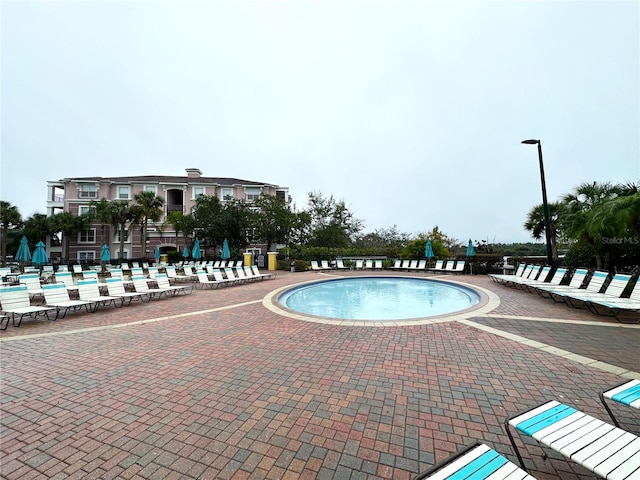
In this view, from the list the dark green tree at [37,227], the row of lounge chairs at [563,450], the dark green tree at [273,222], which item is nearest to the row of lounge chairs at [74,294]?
the row of lounge chairs at [563,450]

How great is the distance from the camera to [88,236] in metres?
35.9

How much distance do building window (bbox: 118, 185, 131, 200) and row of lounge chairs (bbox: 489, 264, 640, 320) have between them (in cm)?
4220

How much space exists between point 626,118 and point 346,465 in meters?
25.2

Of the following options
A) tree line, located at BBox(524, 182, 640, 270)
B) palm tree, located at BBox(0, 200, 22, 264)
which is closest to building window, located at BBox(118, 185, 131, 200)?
palm tree, located at BBox(0, 200, 22, 264)

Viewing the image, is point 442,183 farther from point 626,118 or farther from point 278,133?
point 278,133

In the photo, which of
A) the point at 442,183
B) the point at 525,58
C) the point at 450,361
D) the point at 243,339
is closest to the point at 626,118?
the point at 525,58

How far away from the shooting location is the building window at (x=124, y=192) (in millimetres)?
36406

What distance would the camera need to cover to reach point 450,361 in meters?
4.38

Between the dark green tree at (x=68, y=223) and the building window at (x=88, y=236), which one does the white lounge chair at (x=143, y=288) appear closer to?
the dark green tree at (x=68, y=223)

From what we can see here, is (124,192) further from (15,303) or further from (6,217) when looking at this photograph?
(15,303)

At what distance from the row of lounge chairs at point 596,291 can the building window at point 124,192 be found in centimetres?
4220

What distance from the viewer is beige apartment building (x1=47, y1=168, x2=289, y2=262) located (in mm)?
35750

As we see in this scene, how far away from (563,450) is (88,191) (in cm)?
4764

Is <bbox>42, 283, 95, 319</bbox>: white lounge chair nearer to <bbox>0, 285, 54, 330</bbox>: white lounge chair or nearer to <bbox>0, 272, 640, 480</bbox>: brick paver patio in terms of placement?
<bbox>0, 285, 54, 330</bbox>: white lounge chair
